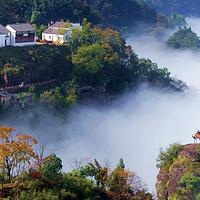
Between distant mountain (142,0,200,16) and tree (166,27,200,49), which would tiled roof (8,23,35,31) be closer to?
tree (166,27,200,49)

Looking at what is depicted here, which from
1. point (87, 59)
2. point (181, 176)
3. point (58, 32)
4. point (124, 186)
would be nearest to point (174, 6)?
point (58, 32)

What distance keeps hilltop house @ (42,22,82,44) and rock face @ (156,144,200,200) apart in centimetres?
2345

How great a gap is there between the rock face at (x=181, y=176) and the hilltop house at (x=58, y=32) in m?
23.4

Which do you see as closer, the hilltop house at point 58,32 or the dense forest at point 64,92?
the dense forest at point 64,92

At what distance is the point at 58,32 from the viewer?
4431 cm

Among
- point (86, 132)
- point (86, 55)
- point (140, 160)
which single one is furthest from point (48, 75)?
point (140, 160)

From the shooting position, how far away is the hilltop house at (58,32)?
145ft

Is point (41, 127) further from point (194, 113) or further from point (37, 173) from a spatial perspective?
point (194, 113)

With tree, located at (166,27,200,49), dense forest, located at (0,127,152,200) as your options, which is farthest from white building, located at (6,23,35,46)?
tree, located at (166,27,200,49)

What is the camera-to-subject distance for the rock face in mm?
22038

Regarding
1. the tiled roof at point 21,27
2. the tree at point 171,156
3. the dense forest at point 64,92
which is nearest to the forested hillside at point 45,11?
the dense forest at point 64,92

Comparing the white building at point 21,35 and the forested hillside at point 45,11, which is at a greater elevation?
the forested hillside at point 45,11

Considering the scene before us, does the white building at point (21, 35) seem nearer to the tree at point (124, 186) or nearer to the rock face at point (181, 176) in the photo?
the tree at point (124, 186)

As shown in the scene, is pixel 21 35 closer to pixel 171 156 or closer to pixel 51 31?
pixel 51 31
